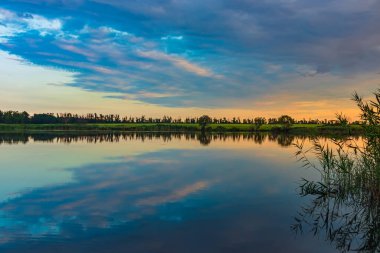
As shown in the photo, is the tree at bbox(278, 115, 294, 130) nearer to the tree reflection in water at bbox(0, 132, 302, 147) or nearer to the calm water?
the tree reflection in water at bbox(0, 132, 302, 147)

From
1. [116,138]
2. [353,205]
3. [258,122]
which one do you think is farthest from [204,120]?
[353,205]

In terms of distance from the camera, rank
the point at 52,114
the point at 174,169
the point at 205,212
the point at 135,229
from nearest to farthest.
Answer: the point at 135,229 → the point at 205,212 → the point at 174,169 → the point at 52,114

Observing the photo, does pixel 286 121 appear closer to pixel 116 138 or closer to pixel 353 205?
pixel 116 138

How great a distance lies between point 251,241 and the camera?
9086mm

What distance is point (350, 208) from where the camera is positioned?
40.0 ft

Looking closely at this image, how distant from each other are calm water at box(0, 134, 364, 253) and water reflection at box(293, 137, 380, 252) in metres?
0.44

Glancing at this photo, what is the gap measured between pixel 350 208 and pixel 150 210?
260 inches

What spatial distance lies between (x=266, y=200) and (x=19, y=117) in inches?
4652

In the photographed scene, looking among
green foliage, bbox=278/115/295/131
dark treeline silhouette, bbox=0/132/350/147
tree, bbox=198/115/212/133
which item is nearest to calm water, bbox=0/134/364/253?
dark treeline silhouette, bbox=0/132/350/147

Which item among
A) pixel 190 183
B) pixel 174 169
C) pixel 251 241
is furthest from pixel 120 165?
pixel 251 241

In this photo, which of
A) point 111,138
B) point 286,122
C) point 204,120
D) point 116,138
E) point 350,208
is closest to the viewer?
point 350,208

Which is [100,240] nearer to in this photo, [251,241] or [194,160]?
[251,241]

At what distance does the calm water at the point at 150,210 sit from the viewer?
8.76 m

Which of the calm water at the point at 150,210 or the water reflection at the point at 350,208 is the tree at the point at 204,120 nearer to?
the calm water at the point at 150,210
